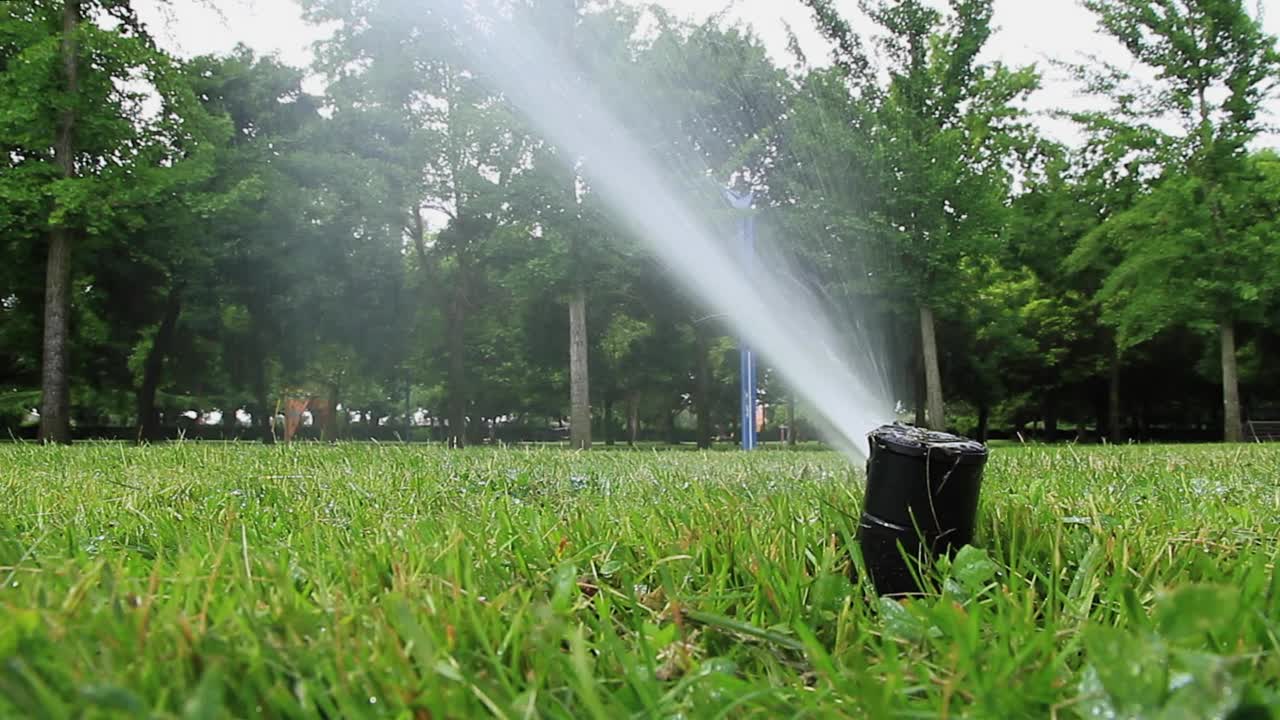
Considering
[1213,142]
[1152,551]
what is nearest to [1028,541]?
[1152,551]

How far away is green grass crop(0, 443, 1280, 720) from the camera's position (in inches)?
37.1

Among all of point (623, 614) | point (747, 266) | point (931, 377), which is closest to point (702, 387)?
point (931, 377)

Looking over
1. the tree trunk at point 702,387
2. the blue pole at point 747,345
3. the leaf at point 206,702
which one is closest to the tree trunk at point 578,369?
the blue pole at point 747,345

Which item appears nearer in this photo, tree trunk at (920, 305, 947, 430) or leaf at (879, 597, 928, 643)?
leaf at (879, 597, 928, 643)

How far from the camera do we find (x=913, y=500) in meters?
1.70

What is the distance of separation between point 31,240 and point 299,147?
6.66 metres

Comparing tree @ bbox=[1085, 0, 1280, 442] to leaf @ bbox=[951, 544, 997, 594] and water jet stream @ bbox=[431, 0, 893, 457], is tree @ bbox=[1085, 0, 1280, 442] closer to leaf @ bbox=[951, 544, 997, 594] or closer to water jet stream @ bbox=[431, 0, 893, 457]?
water jet stream @ bbox=[431, 0, 893, 457]

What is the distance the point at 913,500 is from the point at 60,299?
15.9 meters

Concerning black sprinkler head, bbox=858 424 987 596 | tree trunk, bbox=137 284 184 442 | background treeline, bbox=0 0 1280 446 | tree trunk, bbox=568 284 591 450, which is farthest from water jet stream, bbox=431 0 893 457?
tree trunk, bbox=137 284 184 442

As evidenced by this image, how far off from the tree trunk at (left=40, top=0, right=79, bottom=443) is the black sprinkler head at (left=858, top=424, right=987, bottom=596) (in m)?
15.1

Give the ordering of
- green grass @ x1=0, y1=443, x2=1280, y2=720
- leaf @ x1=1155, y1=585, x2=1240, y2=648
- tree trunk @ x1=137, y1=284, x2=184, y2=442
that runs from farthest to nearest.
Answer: tree trunk @ x1=137, y1=284, x2=184, y2=442
green grass @ x1=0, y1=443, x2=1280, y2=720
leaf @ x1=1155, y1=585, x2=1240, y2=648

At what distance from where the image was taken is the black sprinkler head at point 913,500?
1.65 metres

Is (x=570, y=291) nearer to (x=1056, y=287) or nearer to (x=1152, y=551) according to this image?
(x=1152, y=551)

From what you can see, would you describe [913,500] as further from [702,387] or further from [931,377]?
[702,387]
